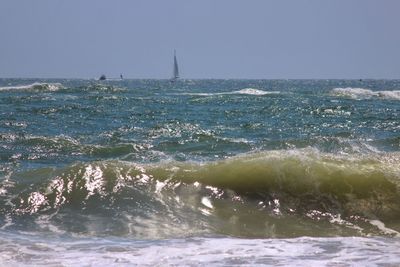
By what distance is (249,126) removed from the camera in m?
19.2

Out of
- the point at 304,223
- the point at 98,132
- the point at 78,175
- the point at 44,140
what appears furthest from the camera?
the point at 98,132

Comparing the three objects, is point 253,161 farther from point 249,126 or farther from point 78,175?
point 249,126

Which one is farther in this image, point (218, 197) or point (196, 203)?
point (218, 197)

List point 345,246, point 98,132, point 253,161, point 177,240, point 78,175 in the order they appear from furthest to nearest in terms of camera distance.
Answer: point 98,132 → point 253,161 → point 78,175 → point 177,240 → point 345,246

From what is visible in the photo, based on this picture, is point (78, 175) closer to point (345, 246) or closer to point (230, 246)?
point (230, 246)

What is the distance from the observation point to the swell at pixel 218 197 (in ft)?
23.4

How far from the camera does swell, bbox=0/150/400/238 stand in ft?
23.4

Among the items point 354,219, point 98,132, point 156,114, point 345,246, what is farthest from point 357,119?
point 345,246

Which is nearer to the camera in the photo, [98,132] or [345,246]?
[345,246]

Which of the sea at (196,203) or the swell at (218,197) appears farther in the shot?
the swell at (218,197)

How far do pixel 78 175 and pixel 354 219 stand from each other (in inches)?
169

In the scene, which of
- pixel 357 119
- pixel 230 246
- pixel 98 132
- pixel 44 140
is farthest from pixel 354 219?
pixel 357 119

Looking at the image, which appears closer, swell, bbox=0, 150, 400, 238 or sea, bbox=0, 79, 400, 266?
sea, bbox=0, 79, 400, 266

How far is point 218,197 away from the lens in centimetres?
853
